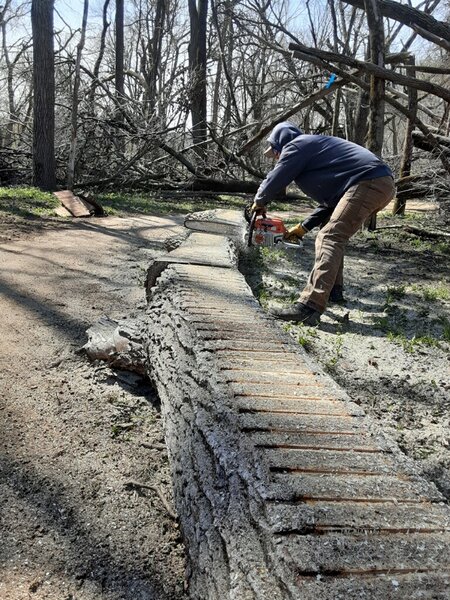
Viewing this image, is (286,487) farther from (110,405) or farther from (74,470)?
(110,405)

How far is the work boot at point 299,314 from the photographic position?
3.84 m

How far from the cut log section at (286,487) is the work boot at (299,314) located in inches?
60.6

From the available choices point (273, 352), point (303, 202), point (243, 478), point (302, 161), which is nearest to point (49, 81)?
point (303, 202)

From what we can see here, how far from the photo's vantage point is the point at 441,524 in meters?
1.23

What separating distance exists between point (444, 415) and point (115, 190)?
1074 cm

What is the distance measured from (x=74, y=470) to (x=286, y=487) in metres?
1.05

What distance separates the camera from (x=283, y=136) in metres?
4.18

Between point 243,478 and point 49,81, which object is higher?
point 49,81

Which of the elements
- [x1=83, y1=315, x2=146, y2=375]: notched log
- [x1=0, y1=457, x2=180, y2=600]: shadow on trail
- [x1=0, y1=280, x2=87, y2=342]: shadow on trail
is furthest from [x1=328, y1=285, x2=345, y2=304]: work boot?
[x1=0, y1=457, x2=180, y2=600]: shadow on trail

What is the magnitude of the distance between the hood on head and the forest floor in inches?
52.0

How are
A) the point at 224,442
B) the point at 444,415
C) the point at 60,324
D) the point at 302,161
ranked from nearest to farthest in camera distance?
the point at 224,442, the point at 444,415, the point at 60,324, the point at 302,161

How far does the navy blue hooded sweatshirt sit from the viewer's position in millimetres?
3949

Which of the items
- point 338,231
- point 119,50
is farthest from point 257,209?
point 119,50

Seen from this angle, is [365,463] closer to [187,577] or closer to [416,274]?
[187,577]
